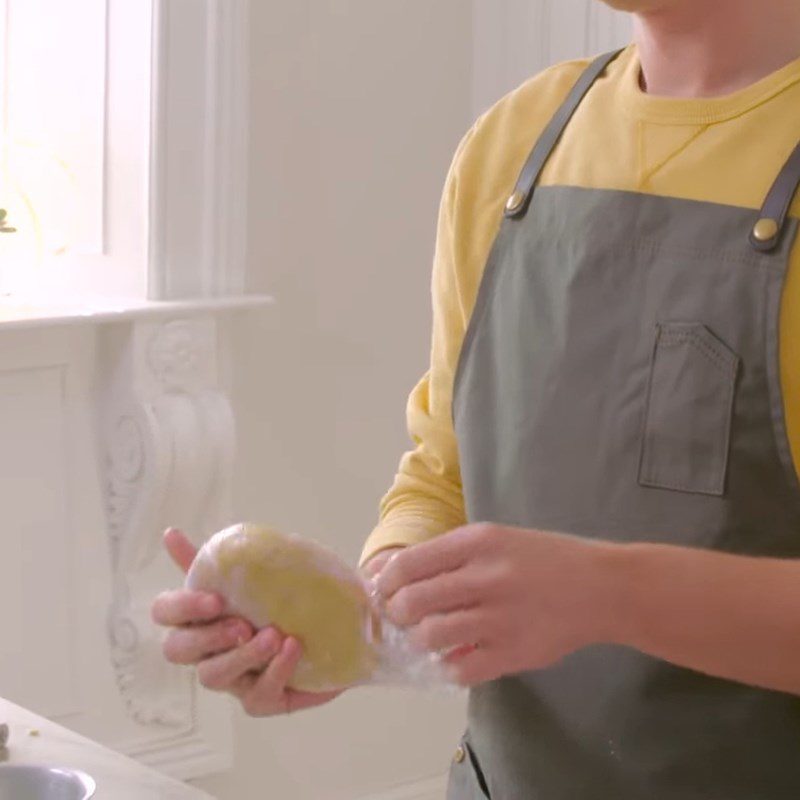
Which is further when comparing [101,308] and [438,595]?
[101,308]

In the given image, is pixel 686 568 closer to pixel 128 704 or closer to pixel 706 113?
pixel 706 113

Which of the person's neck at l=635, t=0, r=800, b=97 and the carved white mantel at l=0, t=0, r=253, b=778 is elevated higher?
the person's neck at l=635, t=0, r=800, b=97

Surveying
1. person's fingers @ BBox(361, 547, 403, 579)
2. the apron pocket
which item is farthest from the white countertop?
the apron pocket

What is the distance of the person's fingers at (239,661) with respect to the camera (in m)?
1.10

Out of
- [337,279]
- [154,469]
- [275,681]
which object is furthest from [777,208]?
[337,279]

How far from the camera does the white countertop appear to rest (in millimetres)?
1104

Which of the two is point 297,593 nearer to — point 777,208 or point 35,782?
point 35,782

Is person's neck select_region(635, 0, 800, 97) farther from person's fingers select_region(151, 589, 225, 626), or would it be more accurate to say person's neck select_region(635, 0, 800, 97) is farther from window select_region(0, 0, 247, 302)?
window select_region(0, 0, 247, 302)

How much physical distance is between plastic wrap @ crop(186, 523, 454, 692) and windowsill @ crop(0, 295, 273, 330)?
45.5 inches

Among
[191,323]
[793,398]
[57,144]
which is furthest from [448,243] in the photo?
[57,144]

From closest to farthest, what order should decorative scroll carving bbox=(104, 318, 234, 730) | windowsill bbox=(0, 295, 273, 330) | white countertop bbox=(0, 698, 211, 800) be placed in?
white countertop bbox=(0, 698, 211, 800)
windowsill bbox=(0, 295, 273, 330)
decorative scroll carving bbox=(104, 318, 234, 730)

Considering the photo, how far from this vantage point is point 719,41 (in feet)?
3.93

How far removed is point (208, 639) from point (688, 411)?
359 mm

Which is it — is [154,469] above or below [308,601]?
below
